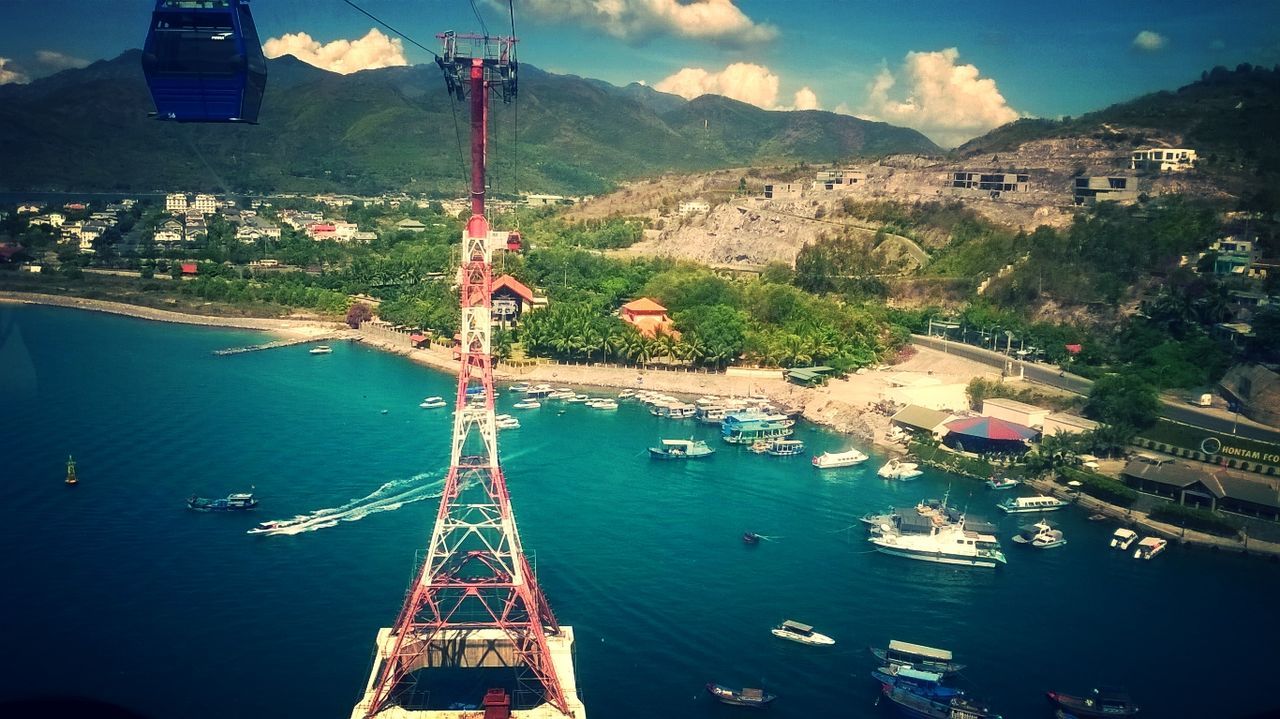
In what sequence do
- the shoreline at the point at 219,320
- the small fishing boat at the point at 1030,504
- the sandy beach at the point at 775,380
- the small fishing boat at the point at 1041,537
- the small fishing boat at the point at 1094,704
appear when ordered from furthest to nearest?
1. the shoreline at the point at 219,320
2. the sandy beach at the point at 775,380
3. the small fishing boat at the point at 1030,504
4. the small fishing boat at the point at 1041,537
5. the small fishing boat at the point at 1094,704

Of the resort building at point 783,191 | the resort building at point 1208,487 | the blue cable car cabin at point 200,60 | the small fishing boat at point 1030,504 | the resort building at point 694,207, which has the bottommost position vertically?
the small fishing boat at point 1030,504

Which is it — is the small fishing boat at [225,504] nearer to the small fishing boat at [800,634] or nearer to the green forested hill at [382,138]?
the green forested hill at [382,138]

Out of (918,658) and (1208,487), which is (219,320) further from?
(1208,487)

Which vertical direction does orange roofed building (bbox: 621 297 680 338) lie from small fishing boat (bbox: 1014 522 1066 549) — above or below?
above

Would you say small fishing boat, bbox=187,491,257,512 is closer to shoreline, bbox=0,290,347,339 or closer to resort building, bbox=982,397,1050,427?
resort building, bbox=982,397,1050,427

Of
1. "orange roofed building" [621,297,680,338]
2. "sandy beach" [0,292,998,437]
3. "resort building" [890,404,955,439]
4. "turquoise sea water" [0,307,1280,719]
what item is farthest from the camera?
"orange roofed building" [621,297,680,338]

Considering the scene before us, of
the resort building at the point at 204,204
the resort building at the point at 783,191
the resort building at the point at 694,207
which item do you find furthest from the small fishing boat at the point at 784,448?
the resort building at the point at 204,204

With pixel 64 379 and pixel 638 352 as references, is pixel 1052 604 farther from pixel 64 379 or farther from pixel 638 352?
pixel 64 379

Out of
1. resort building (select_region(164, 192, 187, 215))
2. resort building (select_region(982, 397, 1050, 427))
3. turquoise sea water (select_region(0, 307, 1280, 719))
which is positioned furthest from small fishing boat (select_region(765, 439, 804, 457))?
resort building (select_region(164, 192, 187, 215))
